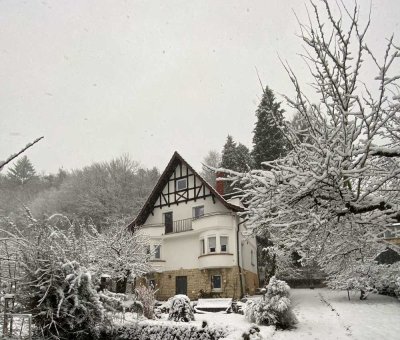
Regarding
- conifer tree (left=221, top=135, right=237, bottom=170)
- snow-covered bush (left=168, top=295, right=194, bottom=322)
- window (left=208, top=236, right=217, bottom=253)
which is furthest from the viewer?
conifer tree (left=221, top=135, right=237, bottom=170)

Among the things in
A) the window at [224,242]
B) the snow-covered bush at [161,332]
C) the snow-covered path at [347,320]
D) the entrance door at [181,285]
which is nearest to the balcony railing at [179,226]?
the window at [224,242]

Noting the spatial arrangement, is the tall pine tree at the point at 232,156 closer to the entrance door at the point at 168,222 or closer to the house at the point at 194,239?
the house at the point at 194,239

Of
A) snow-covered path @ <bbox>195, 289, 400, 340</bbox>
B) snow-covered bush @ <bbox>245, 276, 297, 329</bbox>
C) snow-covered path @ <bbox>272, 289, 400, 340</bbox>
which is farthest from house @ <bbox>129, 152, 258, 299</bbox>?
snow-covered bush @ <bbox>245, 276, 297, 329</bbox>

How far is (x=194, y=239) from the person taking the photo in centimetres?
2641

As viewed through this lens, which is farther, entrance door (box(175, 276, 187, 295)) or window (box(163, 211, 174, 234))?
window (box(163, 211, 174, 234))

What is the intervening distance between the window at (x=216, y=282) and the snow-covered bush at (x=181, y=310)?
11104 millimetres

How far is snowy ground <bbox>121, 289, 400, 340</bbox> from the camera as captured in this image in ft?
36.9

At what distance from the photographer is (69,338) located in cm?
1080

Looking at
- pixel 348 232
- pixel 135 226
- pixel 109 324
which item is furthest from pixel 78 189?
pixel 348 232

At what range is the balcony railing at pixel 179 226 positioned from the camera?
87.8 ft

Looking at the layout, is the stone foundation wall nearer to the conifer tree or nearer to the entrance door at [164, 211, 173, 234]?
the entrance door at [164, 211, 173, 234]

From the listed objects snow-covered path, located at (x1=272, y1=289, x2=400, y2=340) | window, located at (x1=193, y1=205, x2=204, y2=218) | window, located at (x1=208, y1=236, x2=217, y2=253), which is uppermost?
window, located at (x1=193, y1=205, x2=204, y2=218)

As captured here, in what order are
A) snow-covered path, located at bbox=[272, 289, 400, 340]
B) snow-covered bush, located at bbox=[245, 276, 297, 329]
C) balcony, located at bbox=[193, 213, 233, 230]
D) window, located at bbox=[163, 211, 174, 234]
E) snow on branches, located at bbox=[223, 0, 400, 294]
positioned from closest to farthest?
snow on branches, located at bbox=[223, 0, 400, 294], snow-covered path, located at bbox=[272, 289, 400, 340], snow-covered bush, located at bbox=[245, 276, 297, 329], balcony, located at bbox=[193, 213, 233, 230], window, located at bbox=[163, 211, 174, 234]

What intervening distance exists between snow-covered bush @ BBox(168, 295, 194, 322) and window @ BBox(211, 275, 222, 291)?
1110 cm
